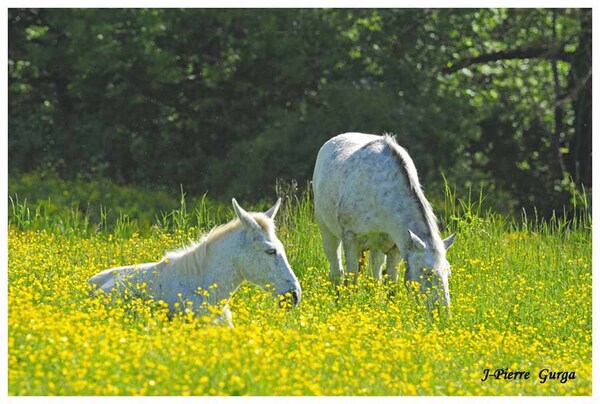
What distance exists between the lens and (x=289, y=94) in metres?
19.8

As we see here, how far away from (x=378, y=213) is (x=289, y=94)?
32.4 feet

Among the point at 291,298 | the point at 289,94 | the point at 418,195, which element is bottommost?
the point at 289,94

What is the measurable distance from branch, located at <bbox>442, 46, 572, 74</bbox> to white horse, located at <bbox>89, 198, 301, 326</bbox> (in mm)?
12156

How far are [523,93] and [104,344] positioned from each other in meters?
16.2

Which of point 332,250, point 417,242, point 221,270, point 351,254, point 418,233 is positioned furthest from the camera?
point 332,250

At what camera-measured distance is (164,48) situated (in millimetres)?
19812

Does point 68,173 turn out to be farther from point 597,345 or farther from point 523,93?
point 597,345

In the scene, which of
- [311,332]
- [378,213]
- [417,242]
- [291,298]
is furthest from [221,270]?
[378,213]

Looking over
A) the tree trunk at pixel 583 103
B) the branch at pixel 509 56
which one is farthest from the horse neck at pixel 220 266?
the branch at pixel 509 56

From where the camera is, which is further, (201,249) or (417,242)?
(417,242)

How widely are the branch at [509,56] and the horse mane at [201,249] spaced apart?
39.8ft

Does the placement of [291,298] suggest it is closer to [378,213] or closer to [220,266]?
[220,266]

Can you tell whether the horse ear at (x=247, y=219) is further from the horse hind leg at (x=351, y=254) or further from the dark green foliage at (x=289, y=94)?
the dark green foliage at (x=289, y=94)

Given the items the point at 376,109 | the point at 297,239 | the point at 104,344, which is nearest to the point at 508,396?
the point at 104,344
